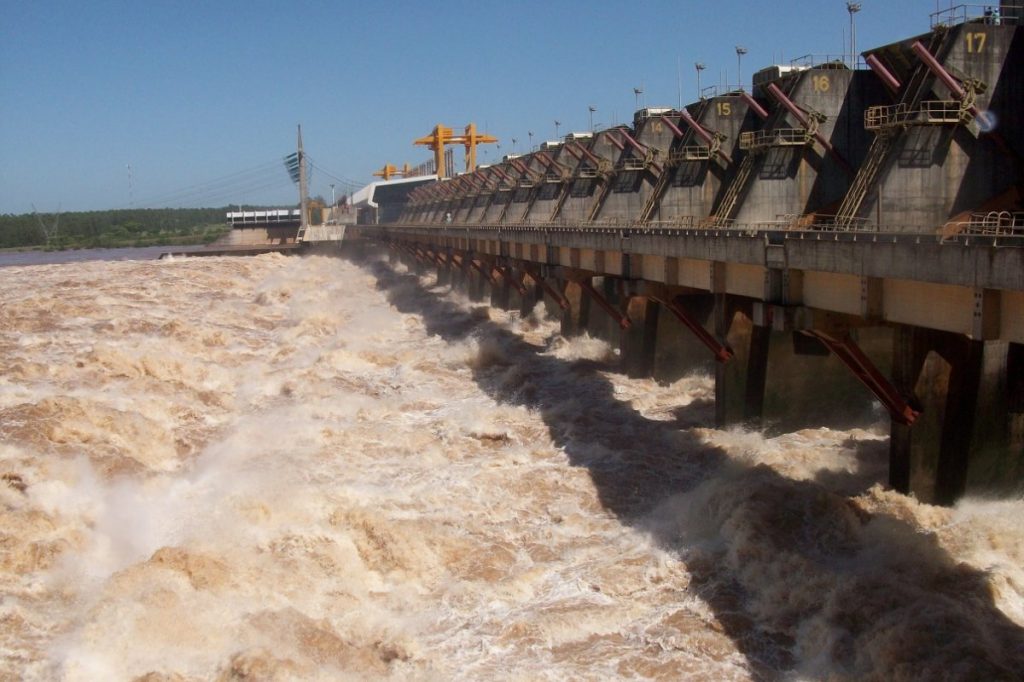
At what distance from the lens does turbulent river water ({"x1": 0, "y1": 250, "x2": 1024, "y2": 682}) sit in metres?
12.3

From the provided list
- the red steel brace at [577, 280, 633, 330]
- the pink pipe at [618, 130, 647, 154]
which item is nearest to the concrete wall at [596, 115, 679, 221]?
the pink pipe at [618, 130, 647, 154]

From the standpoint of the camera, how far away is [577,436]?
929 inches

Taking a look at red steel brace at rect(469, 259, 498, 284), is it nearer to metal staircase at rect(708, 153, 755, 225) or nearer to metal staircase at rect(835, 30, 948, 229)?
metal staircase at rect(708, 153, 755, 225)

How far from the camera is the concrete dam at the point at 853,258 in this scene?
15734 mm

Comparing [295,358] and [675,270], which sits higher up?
[675,270]

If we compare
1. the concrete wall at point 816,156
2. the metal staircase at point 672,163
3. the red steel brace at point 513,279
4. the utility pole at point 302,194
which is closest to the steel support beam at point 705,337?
the concrete wall at point 816,156

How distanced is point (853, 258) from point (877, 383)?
9.08ft

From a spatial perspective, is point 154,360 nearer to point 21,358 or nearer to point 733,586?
point 21,358

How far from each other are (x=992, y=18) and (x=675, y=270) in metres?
9.21

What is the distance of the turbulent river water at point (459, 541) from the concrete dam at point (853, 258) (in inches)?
53.7

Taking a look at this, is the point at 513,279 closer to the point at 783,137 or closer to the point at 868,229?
the point at 783,137

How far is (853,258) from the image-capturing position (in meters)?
16.0

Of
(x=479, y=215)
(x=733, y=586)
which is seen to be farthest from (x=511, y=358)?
(x=479, y=215)

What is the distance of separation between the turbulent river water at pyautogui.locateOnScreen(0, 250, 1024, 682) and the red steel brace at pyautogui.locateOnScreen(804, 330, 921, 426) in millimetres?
1607
